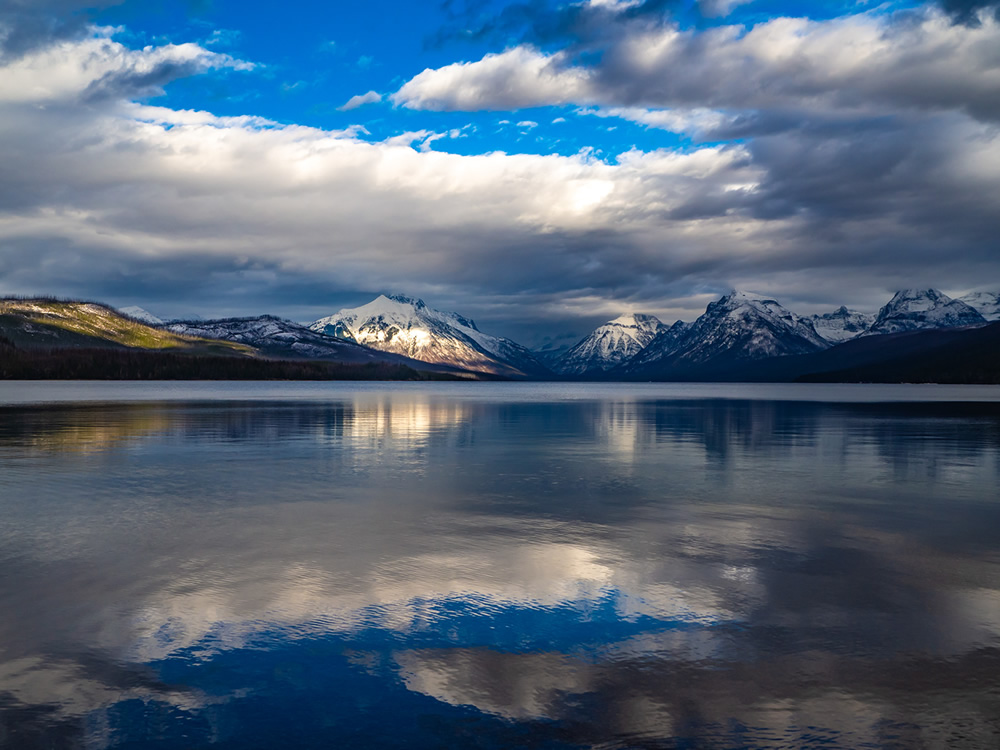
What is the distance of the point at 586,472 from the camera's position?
34.5 m

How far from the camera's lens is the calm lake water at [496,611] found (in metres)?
9.62

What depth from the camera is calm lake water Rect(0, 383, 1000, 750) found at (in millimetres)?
9625

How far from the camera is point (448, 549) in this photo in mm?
18906

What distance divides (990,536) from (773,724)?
1503 centimetres

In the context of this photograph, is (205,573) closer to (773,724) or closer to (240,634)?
(240,634)

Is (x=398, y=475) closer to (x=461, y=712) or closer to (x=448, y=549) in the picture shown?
(x=448, y=549)

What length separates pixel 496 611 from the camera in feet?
45.5

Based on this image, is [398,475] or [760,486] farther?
[398,475]

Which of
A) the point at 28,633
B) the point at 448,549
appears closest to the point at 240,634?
the point at 28,633

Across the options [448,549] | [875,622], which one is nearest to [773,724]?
[875,622]

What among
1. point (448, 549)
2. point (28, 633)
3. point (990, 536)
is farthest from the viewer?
point (990, 536)

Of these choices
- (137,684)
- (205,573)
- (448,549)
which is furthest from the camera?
(448,549)

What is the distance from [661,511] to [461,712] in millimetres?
15765

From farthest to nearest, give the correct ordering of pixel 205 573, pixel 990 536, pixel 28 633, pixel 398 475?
pixel 398 475 → pixel 990 536 → pixel 205 573 → pixel 28 633
